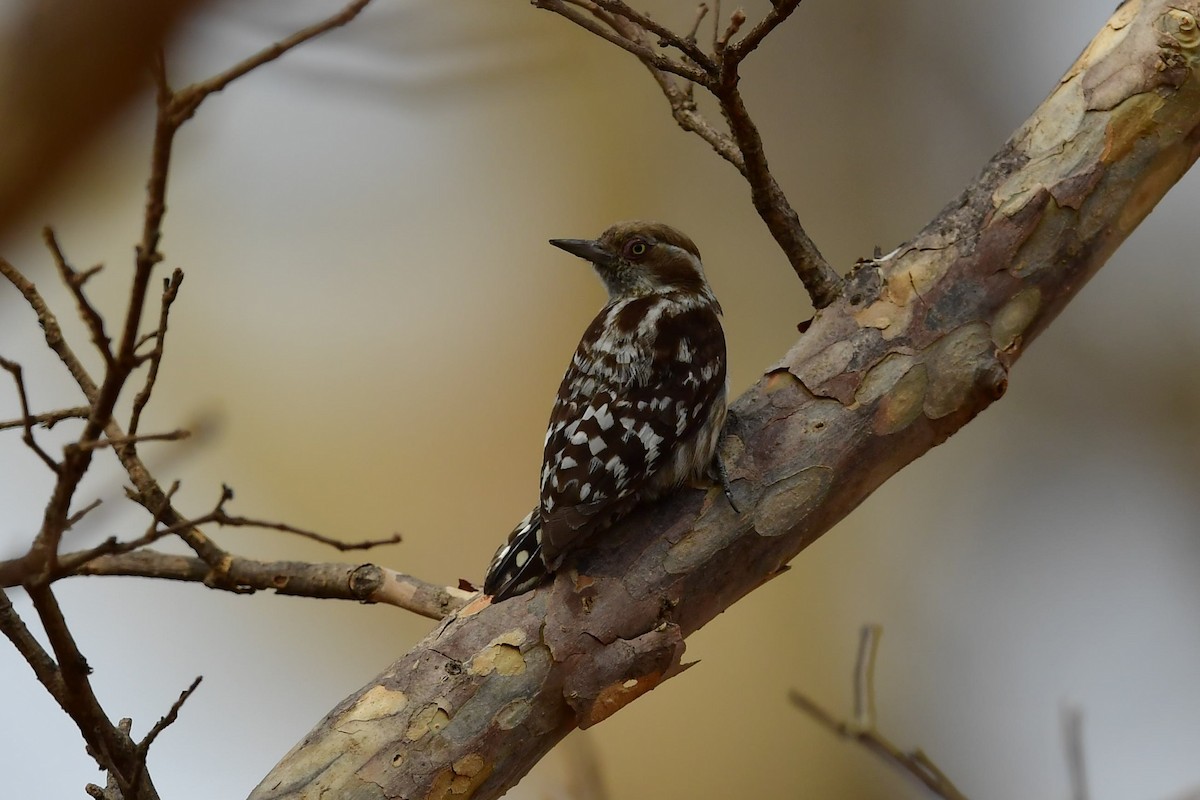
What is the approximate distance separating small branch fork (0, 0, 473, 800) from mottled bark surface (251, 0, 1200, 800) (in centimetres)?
44

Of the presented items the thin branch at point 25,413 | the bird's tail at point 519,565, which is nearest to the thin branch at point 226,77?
the thin branch at point 25,413

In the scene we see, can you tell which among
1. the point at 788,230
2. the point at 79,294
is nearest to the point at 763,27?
the point at 788,230

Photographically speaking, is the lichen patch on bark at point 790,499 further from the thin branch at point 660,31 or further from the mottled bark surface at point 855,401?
the thin branch at point 660,31

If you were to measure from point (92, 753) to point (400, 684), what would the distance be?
1.97 feet

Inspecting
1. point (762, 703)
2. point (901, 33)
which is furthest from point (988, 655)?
point (901, 33)

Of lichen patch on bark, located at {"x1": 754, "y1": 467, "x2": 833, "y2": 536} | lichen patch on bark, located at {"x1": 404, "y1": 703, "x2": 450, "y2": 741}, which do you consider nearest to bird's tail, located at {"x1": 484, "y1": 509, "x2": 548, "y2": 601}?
lichen patch on bark, located at {"x1": 404, "y1": 703, "x2": 450, "y2": 741}

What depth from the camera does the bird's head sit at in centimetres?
300

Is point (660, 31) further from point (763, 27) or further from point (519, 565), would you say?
point (519, 565)

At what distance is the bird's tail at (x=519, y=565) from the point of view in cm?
230

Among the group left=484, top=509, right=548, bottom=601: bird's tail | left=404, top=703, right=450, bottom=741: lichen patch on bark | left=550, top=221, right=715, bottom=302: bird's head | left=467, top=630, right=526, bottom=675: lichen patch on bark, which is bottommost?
left=404, top=703, right=450, bottom=741: lichen patch on bark

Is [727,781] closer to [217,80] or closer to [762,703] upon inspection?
[762,703]

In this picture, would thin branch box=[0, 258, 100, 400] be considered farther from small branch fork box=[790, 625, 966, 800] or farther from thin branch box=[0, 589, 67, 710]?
small branch fork box=[790, 625, 966, 800]

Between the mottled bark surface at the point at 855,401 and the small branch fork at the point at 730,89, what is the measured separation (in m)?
0.15

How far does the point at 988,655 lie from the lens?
6.04 m
